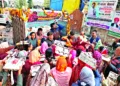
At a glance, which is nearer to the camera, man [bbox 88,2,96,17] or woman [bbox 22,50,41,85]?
woman [bbox 22,50,41,85]

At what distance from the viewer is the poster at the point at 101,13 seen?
5700mm

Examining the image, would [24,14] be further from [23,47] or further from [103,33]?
[103,33]

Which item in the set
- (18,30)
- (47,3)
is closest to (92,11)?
(18,30)

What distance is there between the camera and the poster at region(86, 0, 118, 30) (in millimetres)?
5700

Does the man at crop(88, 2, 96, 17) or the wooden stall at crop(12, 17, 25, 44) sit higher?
the man at crop(88, 2, 96, 17)

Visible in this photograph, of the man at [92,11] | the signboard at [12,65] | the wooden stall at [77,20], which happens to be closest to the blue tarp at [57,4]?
the wooden stall at [77,20]

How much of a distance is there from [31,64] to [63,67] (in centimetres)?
56

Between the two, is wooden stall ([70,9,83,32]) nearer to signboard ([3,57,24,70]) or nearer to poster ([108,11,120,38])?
poster ([108,11,120,38])

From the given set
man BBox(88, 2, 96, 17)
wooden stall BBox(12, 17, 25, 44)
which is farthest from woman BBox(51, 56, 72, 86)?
man BBox(88, 2, 96, 17)

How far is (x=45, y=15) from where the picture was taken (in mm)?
7004

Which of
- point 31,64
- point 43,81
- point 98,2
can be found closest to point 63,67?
point 43,81

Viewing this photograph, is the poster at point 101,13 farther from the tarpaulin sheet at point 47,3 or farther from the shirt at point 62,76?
the tarpaulin sheet at point 47,3

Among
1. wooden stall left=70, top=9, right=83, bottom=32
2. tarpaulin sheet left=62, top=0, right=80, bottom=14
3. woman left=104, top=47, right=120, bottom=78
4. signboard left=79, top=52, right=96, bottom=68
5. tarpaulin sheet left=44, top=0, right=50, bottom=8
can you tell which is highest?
tarpaulin sheet left=44, top=0, right=50, bottom=8

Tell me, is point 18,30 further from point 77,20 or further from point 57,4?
point 57,4
